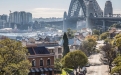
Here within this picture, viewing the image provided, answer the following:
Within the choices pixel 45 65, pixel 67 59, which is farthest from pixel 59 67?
pixel 45 65

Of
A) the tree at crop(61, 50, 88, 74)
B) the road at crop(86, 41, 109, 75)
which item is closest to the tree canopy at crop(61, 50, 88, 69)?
the tree at crop(61, 50, 88, 74)

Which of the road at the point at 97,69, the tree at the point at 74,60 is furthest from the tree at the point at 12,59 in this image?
the road at the point at 97,69

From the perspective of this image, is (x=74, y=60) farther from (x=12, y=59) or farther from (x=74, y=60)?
(x=12, y=59)

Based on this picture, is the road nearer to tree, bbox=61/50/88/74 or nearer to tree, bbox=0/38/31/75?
tree, bbox=61/50/88/74

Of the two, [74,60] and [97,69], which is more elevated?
[74,60]

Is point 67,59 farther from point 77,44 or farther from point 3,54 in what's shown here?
point 77,44

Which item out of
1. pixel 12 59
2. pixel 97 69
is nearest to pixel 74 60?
pixel 97 69

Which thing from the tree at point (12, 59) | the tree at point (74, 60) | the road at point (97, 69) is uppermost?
the tree at point (12, 59)

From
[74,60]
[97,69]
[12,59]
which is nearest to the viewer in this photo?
[12,59]

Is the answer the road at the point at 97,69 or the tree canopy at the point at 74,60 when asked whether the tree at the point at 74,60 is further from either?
the road at the point at 97,69
